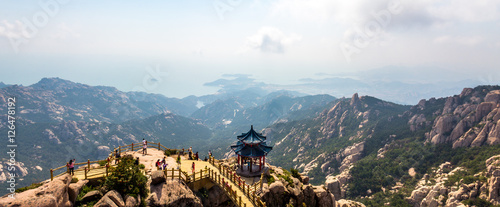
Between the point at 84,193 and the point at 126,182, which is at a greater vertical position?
the point at 126,182

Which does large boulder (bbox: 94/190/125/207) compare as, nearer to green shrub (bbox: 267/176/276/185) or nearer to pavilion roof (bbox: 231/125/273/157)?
pavilion roof (bbox: 231/125/273/157)

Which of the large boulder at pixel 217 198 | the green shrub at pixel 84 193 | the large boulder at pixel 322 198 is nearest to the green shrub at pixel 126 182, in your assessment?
the green shrub at pixel 84 193

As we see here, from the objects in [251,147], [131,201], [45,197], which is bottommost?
[131,201]

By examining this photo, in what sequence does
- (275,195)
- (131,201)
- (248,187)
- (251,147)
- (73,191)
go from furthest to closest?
(251,147) → (275,195) → (248,187) → (131,201) → (73,191)

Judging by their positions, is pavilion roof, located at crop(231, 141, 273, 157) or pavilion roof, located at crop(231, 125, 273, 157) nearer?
pavilion roof, located at crop(231, 141, 273, 157)

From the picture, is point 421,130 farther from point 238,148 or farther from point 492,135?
point 238,148

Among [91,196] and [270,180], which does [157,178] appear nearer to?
[91,196]

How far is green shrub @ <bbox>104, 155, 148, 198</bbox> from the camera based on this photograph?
112 feet

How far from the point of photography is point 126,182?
34.4 metres

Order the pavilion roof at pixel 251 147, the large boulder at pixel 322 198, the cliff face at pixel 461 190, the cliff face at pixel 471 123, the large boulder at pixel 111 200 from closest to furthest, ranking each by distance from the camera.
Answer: the large boulder at pixel 111 200 → the pavilion roof at pixel 251 147 → the large boulder at pixel 322 198 → the cliff face at pixel 461 190 → the cliff face at pixel 471 123

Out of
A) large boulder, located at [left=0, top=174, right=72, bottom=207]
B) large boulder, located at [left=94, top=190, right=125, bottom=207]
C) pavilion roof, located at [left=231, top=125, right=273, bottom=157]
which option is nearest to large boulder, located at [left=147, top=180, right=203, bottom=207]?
large boulder, located at [left=94, top=190, right=125, bottom=207]

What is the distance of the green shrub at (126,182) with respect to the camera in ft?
112

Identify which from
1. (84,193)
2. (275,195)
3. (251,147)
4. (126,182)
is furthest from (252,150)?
(84,193)

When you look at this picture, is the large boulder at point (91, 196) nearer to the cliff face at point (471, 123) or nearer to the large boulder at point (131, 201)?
the large boulder at point (131, 201)
